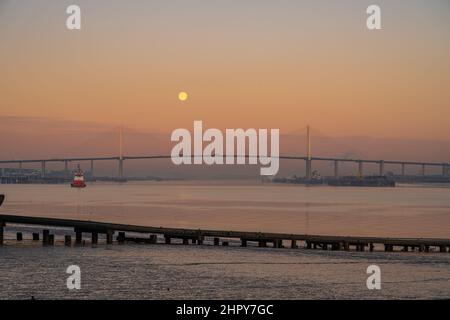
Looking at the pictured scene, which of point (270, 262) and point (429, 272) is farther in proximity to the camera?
point (270, 262)

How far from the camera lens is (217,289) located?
50.8 ft

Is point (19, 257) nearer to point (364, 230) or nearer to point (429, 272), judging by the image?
point (429, 272)

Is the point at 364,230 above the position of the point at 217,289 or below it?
below

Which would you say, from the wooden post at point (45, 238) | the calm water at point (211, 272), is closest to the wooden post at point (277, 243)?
the calm water at point (211, 272)

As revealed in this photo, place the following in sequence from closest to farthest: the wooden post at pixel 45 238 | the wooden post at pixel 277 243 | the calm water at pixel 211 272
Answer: the calm water at pixel 211 272
the wooden post at pixel 45 238
the wooden post at pixel 277 243

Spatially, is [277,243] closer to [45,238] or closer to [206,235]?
[206,235]

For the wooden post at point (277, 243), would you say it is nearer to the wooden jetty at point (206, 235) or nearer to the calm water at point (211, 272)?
the wooden jetty at point (206, 235)

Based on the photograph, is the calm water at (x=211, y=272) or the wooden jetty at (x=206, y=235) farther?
the wooden jetty at (x=206, y=235)

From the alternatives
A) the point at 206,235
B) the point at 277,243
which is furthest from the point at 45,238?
the point at 277,243

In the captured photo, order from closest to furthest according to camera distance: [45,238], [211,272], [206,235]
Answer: [211,272] < [45,238] < [206,235]

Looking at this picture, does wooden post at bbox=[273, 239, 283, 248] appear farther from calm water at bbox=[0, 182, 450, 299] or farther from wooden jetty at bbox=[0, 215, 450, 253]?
calm water at bbox=[0, 182, 450, 299]
